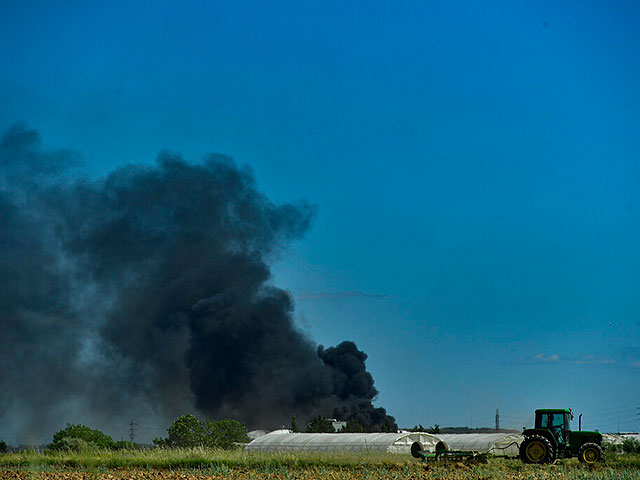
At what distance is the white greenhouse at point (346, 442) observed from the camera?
5234 cm

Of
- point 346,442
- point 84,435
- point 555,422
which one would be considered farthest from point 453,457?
point 84,435

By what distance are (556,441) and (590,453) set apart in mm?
1655

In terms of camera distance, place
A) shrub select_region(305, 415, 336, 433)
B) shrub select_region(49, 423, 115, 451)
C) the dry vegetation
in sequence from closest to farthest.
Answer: the dry vegetation < shrub select_region(49, 423, 115, 451) < shrub select_region(305, 415, 336, 433)

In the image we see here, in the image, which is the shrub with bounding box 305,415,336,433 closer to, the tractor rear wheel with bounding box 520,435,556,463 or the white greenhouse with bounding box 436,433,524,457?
the white greenhouse with bounding box 436,433,524,457

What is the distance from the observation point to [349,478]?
2947cm

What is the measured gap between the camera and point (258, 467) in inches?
1459

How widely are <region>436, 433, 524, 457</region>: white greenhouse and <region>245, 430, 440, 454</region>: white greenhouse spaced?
3745 millimetres

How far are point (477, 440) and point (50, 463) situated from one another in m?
30.2

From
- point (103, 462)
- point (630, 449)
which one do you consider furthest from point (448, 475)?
point (630, 449)

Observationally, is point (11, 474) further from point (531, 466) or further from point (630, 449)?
point (630, 449)

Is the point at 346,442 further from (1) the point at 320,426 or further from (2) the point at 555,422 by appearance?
(1) the point at 320,426

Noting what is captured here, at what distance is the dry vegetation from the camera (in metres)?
29.8

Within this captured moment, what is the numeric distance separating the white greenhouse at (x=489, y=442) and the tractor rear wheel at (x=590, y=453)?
15.7 meters

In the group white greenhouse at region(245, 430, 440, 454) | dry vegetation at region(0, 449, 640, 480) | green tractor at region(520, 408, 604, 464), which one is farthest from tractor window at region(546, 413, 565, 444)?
white greenhouse at region(245, 430, 440, 454)
